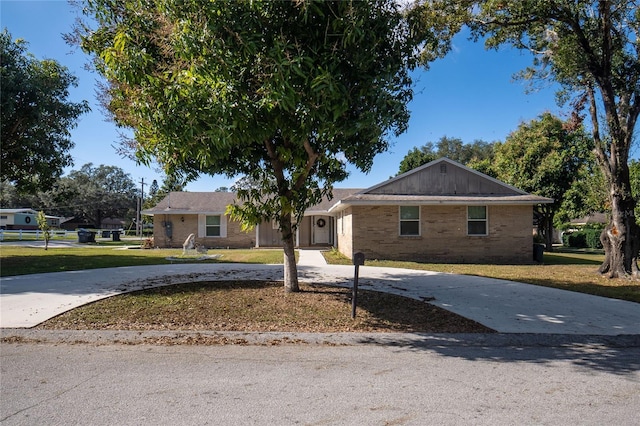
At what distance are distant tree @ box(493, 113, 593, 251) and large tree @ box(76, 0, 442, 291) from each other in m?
20.1

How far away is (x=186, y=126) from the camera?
5.34m

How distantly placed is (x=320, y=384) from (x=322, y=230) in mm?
21253

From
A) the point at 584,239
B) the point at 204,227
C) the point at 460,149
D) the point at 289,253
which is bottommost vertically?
the point at 584,239

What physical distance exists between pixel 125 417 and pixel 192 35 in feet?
14.6

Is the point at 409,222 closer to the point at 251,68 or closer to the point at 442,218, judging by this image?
the point at 442,218

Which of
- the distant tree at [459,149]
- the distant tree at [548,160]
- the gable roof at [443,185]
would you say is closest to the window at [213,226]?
the gable roof at [443,185]

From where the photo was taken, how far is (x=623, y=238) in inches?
470

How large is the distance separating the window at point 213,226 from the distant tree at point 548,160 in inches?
738

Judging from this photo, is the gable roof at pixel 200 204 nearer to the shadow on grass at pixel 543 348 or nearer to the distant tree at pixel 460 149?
the shadow on grass at pixel 543 348

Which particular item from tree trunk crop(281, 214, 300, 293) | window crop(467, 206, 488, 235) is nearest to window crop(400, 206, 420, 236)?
window crop(467, 206, 488, 235)

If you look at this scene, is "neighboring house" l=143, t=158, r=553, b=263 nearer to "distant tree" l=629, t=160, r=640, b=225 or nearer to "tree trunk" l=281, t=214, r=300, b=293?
"tree trunk" l=281, t=214, r=300, b=293

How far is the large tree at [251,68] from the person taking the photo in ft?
16.9

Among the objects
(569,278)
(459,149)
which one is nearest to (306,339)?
(569,278)

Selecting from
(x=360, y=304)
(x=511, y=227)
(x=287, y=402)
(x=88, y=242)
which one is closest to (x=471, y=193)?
(x=511, y=227)
